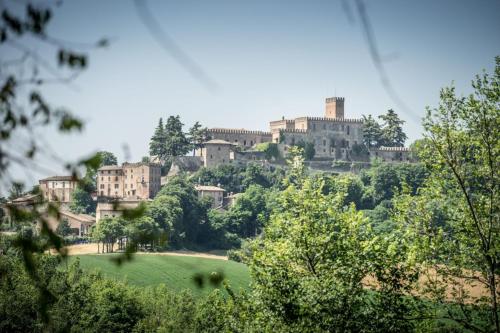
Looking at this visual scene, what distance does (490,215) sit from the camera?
13633mm

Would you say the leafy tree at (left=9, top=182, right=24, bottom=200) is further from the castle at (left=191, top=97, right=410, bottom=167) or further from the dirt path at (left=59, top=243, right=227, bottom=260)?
the castle at (left=191, top=97, right=410, bottom=167)

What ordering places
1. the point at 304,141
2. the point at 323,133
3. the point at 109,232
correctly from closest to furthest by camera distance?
1. the point at 109,232
2. the point at 304,141
3. the point at 323,133

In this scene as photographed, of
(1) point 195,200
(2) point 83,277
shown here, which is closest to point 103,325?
(2) point 83,277

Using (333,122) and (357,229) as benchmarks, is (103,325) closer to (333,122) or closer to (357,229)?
(357,229)

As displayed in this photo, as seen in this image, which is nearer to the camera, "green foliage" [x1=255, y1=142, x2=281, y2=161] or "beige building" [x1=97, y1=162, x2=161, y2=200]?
"beige building" [x1=97, y1=162, x2=161, y2=200]

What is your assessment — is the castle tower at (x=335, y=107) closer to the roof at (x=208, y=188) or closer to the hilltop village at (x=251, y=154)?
the hilltop village at (x=251, y=154)

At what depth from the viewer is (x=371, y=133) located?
116 m

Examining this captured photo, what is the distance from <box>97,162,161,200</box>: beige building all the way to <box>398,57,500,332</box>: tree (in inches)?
3131

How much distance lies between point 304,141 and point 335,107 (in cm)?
1540

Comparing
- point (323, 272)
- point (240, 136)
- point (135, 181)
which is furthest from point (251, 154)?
point (323, 272)

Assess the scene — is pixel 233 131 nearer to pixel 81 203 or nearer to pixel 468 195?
pixel 81 203

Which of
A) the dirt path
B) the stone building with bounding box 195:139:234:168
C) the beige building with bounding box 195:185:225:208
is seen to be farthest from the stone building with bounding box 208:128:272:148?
the dirt path

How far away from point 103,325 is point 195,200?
48.7 meters

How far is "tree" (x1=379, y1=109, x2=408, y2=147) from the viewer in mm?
117188
